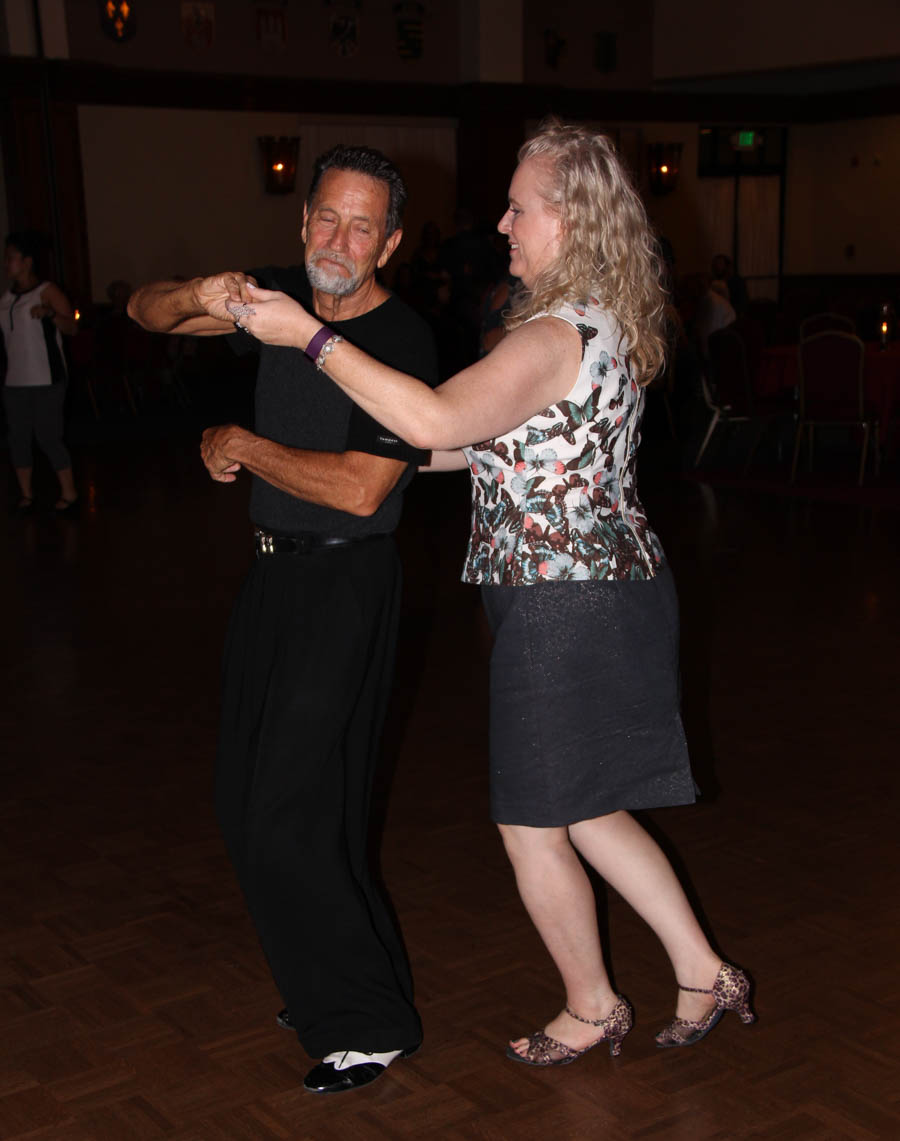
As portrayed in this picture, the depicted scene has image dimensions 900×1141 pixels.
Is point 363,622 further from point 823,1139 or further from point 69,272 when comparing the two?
point 69,272

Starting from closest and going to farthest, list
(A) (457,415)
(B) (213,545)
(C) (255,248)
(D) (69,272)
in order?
1. (A) (457,415)
2. (B) (213,545)
3. (D) (69,272)
4. (C) (255,248)

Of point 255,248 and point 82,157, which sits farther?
point 255,248

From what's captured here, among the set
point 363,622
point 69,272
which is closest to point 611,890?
point 363,622

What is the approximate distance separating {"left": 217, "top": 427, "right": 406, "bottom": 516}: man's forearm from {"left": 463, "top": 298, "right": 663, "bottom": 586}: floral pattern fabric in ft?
0.53

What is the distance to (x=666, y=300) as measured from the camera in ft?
7.09

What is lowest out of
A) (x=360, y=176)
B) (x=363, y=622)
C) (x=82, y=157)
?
(x=363, y=622)

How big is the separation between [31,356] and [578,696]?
232 inches

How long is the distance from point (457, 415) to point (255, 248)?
1274cm

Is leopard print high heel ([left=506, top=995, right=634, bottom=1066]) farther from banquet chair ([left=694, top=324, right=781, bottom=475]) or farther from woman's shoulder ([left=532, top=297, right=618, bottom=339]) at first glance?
banquet chair ([left=694, top=324, right=781, bottom=475])

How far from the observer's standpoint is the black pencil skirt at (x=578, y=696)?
2.13 metres

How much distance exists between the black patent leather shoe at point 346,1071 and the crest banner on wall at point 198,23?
12.6 m

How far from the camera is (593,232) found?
204 centimetres

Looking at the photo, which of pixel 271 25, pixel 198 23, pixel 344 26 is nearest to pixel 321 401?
Result: pixel 198 23

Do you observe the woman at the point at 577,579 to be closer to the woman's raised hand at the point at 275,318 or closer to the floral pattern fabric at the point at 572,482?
the floral pattern fabric at the point at 572,482
